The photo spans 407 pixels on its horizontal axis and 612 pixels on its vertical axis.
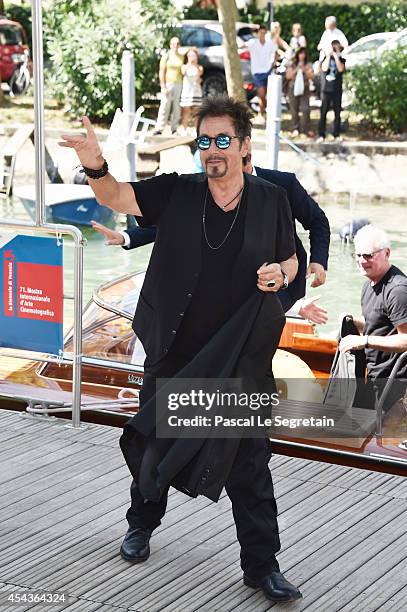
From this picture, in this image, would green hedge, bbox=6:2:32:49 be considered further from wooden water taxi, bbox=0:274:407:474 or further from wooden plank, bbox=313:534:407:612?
wooden plank, bbox=313:534:407:612

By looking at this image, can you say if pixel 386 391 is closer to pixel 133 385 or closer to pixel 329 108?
pixel 133 385

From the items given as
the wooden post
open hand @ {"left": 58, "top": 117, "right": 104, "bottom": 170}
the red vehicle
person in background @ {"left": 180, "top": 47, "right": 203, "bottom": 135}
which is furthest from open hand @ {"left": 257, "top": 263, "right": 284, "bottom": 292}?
the red vehicle

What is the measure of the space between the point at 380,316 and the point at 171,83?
17034 millimetres

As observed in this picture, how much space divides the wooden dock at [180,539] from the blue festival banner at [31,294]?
1.91 ft

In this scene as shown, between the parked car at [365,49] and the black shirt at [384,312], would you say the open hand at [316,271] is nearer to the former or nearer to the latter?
the black shirt at [384,312]

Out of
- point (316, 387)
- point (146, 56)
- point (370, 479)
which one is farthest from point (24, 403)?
point (146, 56)

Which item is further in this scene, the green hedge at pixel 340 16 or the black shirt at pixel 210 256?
the green hedge at pixel 340 16

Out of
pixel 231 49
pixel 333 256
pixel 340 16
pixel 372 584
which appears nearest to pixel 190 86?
pixel 231 49

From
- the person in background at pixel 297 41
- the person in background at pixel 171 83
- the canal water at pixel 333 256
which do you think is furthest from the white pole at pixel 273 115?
the person in background at pixel 297 41

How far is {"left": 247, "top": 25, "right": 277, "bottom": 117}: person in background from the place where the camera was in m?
23.3

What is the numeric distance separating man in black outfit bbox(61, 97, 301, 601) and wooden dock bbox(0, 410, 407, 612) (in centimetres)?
24

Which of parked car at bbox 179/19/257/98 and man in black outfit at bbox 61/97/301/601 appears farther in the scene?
parked car at bbox 179/19/257/98

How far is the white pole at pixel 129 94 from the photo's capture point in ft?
56.7

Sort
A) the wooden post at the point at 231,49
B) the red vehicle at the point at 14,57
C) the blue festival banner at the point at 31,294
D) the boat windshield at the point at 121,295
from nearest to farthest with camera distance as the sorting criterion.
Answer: the blue festival banner at the point at 31,294 → the boat windshield at the point at 121,295 → the wooden post at the point at 231,49 → the red vehicle at the point at 14,57
